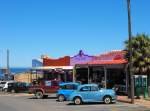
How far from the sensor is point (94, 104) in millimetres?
36344

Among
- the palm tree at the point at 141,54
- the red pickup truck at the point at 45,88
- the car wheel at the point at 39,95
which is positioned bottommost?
the car wheel at the point at 39,95

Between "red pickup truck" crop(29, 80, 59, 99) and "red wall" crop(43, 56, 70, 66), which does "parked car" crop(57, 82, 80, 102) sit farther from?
"red wall" crop(43, 56, 70, 66)

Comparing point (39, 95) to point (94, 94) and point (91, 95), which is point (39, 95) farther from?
point (94, 94)

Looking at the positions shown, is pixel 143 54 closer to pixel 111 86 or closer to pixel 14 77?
pixel 111 86

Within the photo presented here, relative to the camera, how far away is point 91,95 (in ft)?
119

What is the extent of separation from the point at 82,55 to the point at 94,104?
24.8 metres

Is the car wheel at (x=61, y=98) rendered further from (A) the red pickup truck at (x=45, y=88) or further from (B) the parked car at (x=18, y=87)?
(B) the parked car at (x=18, y=87)

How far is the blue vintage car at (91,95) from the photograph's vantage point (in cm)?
3606

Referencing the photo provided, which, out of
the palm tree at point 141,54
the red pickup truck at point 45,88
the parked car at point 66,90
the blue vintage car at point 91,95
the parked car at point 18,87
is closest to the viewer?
the blue vintage car at point 91,95

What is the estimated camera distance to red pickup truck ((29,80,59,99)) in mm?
44656

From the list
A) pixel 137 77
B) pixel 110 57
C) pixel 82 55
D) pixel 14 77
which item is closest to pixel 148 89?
pixel 137 77

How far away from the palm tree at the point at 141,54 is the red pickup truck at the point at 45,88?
24.4ft

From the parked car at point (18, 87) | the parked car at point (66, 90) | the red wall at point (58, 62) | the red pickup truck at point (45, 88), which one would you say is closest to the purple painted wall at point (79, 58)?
the red wall at point (58, 62)

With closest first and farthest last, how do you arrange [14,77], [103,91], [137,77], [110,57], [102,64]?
[103,91] → [137,77] → [102,64] → [110,57] → [14,77]
